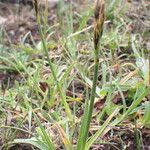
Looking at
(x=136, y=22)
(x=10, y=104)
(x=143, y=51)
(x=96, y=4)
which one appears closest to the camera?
(x=96, y=4)

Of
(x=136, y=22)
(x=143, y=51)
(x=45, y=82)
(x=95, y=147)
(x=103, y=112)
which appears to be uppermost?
(x=136, y=22)

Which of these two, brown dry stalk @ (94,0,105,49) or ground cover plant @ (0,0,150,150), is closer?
brown dry stalk @ (94,0,105,49)

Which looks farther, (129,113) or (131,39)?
(131,39)

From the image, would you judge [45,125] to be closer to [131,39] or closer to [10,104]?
[10,104]

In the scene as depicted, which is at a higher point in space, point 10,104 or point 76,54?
point 76,54

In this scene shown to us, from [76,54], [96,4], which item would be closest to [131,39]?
[76,54]

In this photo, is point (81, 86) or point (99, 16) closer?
point (99, 16)

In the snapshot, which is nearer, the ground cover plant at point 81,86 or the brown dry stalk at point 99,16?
the brown dry stalk at point 99,16

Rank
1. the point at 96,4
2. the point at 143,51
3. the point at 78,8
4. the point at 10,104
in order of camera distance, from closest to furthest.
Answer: the point at 96,4, the point at 10,104, the point at 143,51, the point at 78,8
